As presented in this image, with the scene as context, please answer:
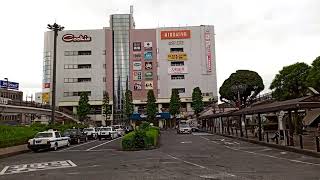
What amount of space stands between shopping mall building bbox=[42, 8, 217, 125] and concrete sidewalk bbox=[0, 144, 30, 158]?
74012 millimetres

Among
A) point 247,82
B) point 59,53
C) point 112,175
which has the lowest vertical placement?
point 112,175

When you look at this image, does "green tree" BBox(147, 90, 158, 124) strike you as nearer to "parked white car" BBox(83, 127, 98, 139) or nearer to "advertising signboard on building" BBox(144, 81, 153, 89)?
"advertising signboard on building" BBox(144, 81, 153, 89)

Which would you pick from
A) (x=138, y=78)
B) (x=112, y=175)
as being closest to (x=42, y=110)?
(x=138, y=78)

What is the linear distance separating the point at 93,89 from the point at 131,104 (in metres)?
12.3

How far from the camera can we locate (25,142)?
35375mm

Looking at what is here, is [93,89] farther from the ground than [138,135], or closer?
farther from the ground

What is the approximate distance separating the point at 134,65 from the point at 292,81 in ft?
207

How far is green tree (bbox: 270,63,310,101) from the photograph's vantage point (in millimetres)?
50422

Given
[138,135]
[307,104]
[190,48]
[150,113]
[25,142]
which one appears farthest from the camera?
[190,48]

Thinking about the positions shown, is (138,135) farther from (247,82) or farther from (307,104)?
(247,82)

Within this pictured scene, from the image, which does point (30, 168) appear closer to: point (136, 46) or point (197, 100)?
point (197, 100)

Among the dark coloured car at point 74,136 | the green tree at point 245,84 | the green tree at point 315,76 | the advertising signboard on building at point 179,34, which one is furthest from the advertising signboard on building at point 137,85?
the green tree at point 315,76

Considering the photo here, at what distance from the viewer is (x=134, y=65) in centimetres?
10981

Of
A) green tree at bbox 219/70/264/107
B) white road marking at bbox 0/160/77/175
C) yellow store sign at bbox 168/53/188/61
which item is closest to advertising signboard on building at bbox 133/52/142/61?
yellow store sign at bbox 168/53/188/61
